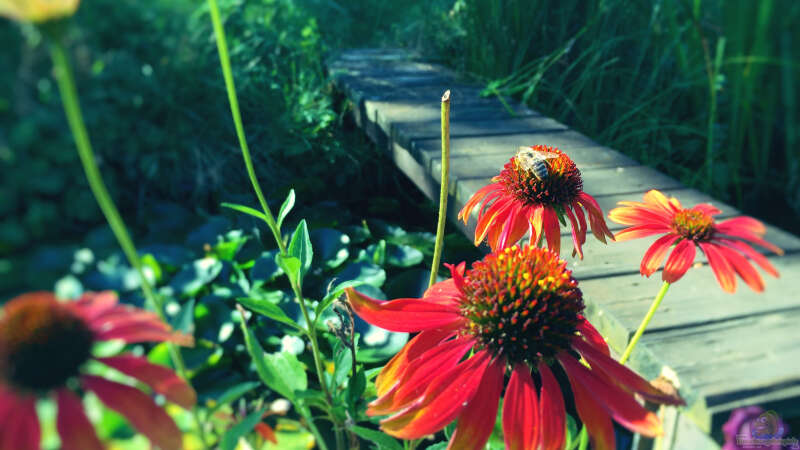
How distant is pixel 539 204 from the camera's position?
58 centimetres

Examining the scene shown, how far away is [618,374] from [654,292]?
0.53m

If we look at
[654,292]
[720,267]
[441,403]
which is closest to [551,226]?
[720,267]

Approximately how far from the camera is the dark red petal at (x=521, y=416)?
1.25ft

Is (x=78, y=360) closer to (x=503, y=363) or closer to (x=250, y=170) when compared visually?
(x=250, y=170)

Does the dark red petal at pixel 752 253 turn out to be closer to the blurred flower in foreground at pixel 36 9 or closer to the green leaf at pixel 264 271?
the blurred flower in foreground at pixel 36 9

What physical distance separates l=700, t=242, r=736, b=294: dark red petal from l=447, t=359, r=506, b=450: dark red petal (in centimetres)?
20

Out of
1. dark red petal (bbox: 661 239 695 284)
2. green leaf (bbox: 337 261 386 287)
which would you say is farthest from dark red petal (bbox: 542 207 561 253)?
green leaf (bbox: 337 261 386 287)

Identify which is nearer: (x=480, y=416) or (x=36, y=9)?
(x=36, y=9)

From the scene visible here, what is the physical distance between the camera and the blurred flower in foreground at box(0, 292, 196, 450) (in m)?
0.22

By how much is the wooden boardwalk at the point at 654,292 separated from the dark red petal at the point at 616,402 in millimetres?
336

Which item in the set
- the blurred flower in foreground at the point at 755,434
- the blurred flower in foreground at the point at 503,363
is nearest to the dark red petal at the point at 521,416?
the blurred flower in foreground at the point at 503,363

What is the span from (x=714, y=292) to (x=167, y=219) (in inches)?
48.3

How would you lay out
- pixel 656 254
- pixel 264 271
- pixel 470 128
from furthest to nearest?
pixel 470 128 < pixel 264 271 < pixel 656 254

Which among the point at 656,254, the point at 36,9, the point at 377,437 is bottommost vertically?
the point at 377,437
